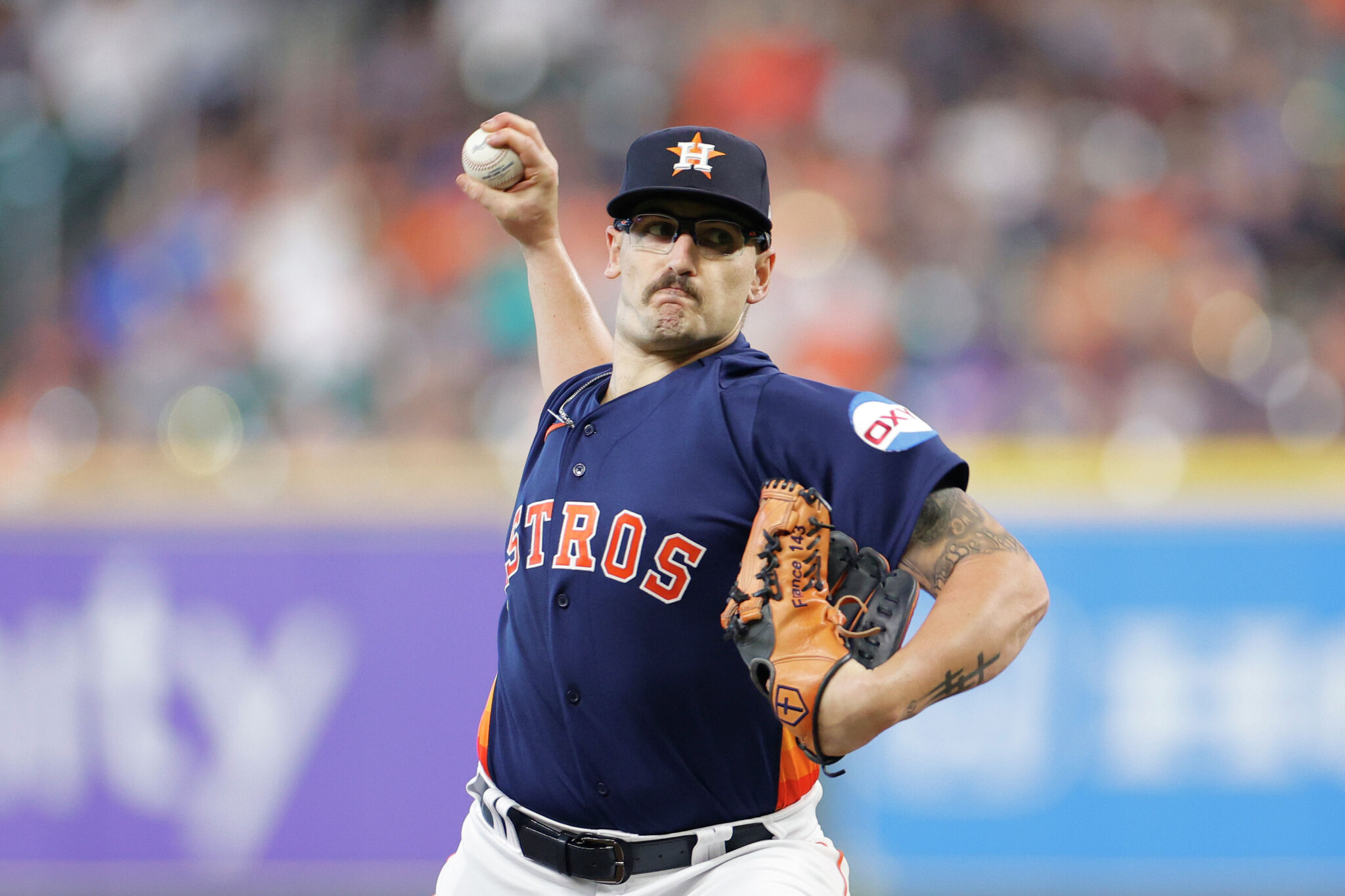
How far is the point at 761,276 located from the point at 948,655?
118 cm

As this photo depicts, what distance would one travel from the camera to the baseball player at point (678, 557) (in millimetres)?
2693

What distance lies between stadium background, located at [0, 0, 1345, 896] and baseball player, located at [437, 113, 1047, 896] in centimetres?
349

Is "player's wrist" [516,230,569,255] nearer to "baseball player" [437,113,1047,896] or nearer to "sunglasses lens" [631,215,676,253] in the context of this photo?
"baseball player" [437,113,1047,896]

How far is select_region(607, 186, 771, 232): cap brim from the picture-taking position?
2.99 m

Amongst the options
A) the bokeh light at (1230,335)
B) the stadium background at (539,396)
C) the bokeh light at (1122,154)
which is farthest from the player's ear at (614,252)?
the bokeh light at (1122,154)

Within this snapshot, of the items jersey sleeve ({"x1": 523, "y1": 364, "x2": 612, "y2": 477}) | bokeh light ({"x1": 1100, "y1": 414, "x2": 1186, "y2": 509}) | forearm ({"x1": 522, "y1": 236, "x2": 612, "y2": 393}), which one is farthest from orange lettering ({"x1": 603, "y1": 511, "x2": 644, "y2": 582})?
bokeh light ({"x1": 1100, "y1": 414, "x2": 1186, "y2": 509})

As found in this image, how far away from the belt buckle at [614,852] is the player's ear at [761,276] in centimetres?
121

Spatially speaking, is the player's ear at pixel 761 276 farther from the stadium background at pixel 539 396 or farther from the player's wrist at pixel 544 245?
the stadium background at pixel 539 396

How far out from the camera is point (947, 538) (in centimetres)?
262

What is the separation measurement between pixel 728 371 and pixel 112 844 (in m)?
4.74

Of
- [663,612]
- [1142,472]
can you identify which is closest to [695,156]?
[663,612]

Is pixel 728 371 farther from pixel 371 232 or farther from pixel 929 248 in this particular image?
pixel 371 232

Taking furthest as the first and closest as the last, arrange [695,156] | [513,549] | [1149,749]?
[1149,749] → [513,549] → [695,156]

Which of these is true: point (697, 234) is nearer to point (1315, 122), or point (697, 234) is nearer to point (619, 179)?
point (619, 179)
